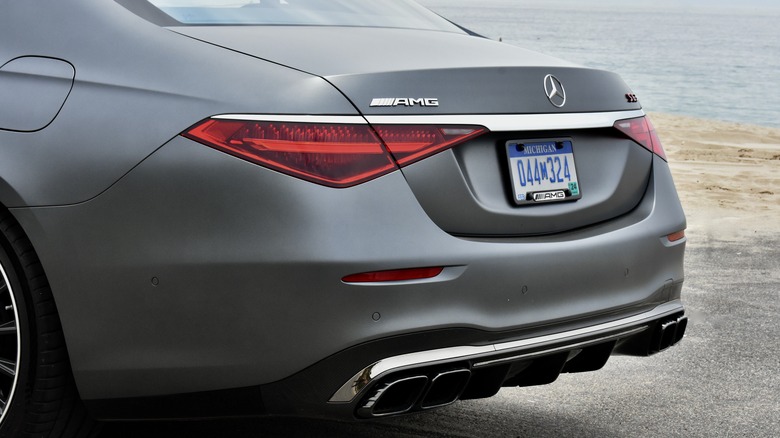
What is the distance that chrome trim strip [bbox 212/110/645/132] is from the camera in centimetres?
269

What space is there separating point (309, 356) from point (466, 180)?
1.99 feet

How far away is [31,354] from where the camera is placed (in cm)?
301

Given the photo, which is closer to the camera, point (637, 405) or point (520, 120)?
point (520, 120)

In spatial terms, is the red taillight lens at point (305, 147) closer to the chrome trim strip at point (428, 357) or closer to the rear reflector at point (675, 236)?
the chrome trim strip at point (428, 357)

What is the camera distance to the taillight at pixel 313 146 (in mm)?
2662

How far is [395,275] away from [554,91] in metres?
0.76

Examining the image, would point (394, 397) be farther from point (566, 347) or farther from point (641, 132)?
point (641, 132)

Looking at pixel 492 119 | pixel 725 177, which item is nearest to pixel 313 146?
pixel 492 119

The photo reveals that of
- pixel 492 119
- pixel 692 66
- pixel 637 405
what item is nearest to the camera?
pixel 492 119

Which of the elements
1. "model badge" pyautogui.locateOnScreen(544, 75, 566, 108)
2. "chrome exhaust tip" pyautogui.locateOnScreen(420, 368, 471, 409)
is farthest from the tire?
"model badge" pyautogui.locateOnScreen(544, 75, 566, 108)

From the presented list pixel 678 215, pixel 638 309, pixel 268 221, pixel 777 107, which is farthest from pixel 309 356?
pixel 777 107

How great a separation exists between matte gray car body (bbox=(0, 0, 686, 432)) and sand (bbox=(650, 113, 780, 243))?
541 centimetres

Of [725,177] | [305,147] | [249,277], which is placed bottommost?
[725,177]

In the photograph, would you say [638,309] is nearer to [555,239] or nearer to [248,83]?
[555,239]
